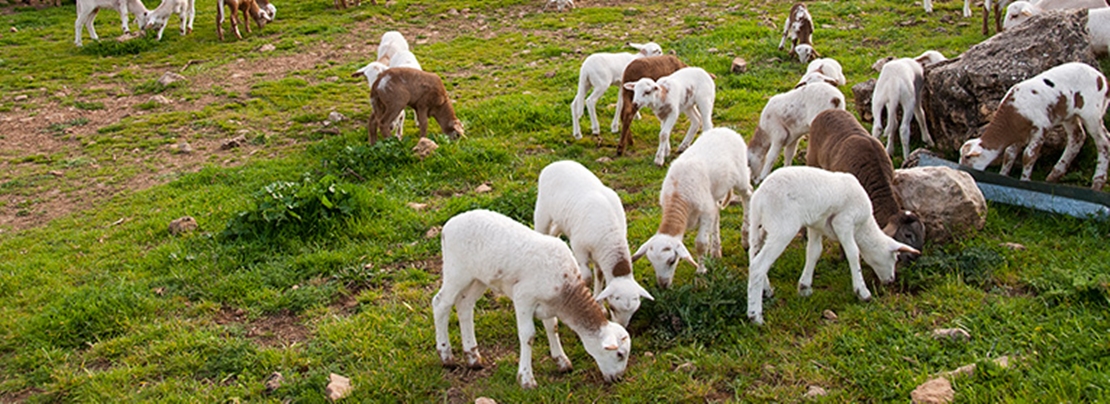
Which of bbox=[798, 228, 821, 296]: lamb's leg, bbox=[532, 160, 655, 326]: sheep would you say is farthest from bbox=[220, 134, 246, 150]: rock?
bbox=[798, 228, 821, 296]: lamb's leg

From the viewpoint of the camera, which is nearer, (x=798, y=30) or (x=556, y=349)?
(x=556, y=349)

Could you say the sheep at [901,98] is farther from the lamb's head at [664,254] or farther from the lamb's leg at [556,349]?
the lamb's leg at [556,349]

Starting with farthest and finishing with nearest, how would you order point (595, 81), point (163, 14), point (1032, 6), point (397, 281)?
point (163, 14)
point (1032, 6)
point (595, 81)
point (397, 281)

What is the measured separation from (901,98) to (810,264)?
12.8ft

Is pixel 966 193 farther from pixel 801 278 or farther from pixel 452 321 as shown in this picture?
pixel 452 321

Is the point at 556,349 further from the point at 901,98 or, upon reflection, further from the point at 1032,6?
the point at 1032,6

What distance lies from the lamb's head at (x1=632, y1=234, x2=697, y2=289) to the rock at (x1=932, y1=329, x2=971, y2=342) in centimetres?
176

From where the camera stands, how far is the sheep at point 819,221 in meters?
5.98

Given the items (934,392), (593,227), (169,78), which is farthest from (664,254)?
(169,78)

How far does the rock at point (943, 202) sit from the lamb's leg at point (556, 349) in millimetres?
3365

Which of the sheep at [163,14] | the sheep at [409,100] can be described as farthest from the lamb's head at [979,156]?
the sheep at [163,14]

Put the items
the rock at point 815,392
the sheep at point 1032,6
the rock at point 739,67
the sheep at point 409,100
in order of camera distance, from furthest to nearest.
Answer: the rock at point 739,67
the sheep at point 1032,6
the sheep at point 409,100
the rock at point 815,392

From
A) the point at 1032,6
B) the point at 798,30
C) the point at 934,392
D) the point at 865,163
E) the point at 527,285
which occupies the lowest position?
the point at 934,392

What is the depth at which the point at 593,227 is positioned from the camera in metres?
6.31
